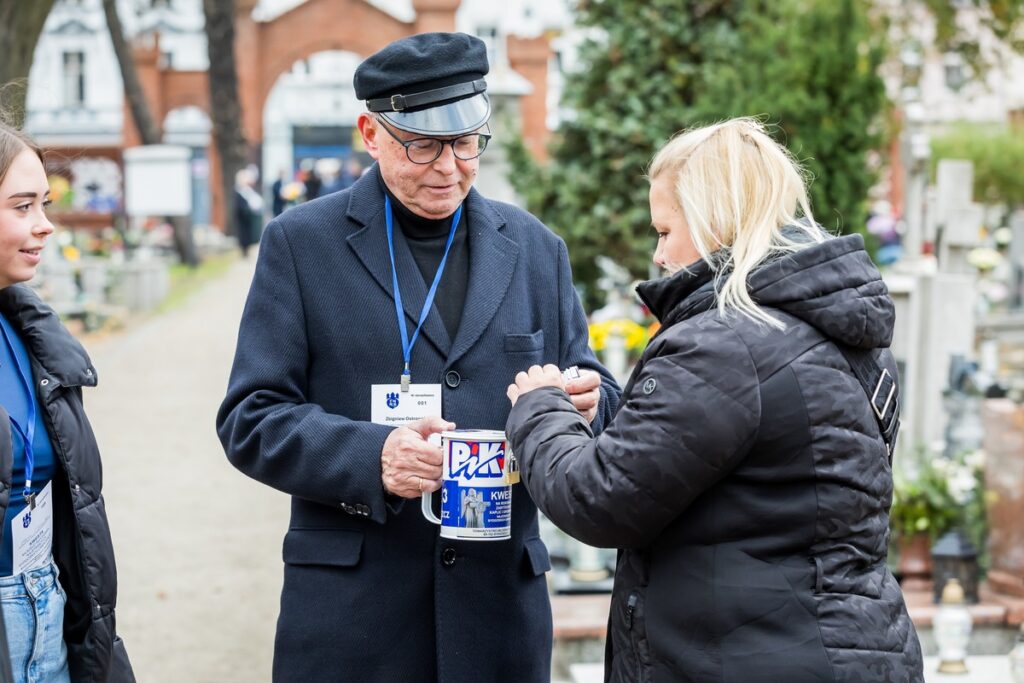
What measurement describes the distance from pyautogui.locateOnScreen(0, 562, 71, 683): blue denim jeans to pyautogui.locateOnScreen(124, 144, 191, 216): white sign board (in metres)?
18.7

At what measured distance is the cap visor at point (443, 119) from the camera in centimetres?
277

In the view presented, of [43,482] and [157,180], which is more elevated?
[43,482]

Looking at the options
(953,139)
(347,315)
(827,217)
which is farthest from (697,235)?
(953,139)

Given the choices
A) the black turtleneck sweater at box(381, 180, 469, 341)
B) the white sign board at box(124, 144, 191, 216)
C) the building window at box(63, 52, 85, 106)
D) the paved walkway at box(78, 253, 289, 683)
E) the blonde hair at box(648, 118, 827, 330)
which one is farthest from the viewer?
the building window at box(63, 52, 85, 106)

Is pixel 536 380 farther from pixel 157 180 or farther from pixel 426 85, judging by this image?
pixel 157 180

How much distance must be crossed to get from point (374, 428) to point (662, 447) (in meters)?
0.76

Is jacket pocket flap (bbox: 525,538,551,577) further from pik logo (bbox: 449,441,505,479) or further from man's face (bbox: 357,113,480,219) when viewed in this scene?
man's face (bbox: 357,113,480,219)

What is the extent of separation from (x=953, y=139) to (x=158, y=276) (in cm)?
2104

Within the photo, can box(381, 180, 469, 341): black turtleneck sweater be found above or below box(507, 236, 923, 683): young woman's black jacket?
above

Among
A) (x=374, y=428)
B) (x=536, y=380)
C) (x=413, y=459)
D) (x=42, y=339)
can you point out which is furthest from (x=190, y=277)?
(x=536, y=380)

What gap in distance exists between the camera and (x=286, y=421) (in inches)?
107

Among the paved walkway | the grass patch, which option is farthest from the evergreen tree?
the grass patch

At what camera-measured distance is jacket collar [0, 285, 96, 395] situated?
2771 millimetres

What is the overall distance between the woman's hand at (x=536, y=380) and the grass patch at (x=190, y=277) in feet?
55.3
